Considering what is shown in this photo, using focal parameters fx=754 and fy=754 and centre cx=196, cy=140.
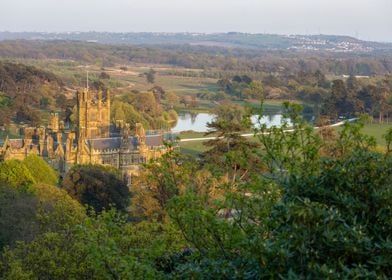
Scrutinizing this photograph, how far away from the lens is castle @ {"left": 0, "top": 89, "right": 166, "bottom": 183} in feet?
112

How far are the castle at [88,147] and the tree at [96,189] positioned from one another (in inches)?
223

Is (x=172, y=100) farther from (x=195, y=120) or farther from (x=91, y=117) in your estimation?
(x=91, y=117)

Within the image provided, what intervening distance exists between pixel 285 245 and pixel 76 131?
31273mm

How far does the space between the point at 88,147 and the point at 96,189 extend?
806 cm

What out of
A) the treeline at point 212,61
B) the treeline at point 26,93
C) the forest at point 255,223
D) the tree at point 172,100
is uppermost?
the forest at point 255,223

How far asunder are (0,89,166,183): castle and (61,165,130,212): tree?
567 cm

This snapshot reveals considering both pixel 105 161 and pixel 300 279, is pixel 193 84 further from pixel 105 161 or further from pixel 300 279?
pixel 300 279

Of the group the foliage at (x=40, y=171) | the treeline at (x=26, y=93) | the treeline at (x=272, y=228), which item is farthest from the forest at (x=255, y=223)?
the treeline at (x=26, y=93)

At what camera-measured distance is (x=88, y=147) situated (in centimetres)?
3466

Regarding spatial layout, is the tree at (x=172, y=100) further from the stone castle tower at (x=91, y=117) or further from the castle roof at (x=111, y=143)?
the castle roof at (x=111, y=143)

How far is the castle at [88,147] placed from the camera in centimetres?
3416

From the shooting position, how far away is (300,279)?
6.29 metres

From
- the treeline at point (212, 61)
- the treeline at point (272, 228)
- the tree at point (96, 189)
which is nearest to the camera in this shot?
the treeline at point (272, 228)

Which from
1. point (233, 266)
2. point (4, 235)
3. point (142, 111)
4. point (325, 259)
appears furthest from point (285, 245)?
point (142, 111)
